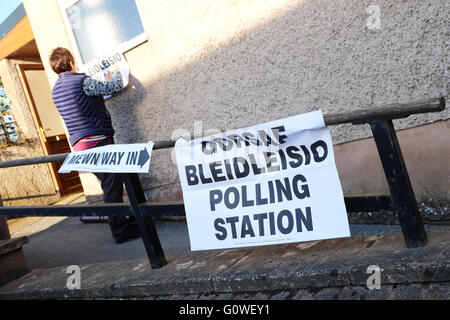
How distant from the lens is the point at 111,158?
274 cm

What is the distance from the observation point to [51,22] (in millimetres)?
5203

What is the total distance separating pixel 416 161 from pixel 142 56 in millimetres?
2890

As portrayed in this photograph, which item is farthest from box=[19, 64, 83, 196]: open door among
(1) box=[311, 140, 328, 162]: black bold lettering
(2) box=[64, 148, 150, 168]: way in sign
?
(1) box=[311, 140, 328, 162]: black bold lettering

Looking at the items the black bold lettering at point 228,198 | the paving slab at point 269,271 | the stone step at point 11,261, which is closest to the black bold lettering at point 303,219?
the paving slab at point 269,271

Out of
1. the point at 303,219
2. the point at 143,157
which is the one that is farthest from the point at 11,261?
the point at 303,219

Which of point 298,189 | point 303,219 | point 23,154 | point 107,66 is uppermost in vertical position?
point 107,66

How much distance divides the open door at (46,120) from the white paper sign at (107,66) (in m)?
3.89

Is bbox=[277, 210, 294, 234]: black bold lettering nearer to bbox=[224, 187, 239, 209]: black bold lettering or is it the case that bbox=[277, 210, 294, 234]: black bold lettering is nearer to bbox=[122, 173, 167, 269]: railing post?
bbox=[224, 187, 239, 209]: black bold lettering

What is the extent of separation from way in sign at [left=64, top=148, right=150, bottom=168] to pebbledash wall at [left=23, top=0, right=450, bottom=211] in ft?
4.54

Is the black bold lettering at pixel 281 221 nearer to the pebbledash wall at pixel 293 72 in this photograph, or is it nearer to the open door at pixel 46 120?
the pebbledash wall at pixel 293 72

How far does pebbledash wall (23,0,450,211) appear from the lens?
2869mm

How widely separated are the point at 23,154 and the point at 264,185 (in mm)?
6992

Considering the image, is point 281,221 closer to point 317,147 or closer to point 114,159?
point 317,147
